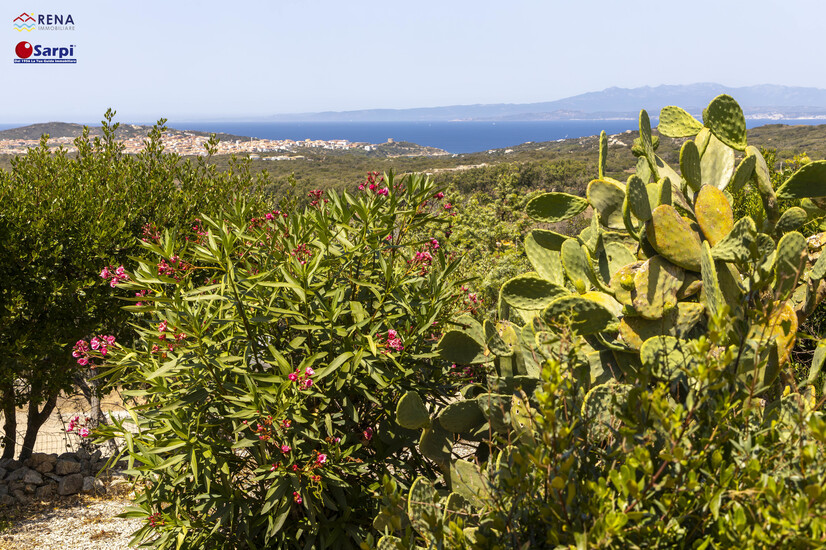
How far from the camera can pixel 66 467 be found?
6629 mm

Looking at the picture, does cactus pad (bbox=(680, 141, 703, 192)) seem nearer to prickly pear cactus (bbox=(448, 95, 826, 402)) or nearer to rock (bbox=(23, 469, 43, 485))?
prickly pear cactus (bbox=(448, 95, 826, 402))

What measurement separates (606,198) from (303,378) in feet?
5.69

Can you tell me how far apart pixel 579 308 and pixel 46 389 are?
18.7ft

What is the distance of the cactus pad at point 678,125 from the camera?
3477mm

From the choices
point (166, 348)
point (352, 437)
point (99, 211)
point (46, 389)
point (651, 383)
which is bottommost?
point (46, 389)

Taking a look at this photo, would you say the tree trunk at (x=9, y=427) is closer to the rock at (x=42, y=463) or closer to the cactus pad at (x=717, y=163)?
the rock at (x=42, y=463)

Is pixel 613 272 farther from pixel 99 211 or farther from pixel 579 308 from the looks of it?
pixel 99 211

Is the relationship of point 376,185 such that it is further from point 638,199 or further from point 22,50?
point 22,50

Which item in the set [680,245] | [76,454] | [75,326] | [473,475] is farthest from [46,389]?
[680,245]

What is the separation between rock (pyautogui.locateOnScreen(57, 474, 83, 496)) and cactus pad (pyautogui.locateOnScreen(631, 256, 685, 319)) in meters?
6.34

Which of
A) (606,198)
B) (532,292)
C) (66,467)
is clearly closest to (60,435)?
(66,467)

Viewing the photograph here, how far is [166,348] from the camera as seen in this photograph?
2711 millimetres

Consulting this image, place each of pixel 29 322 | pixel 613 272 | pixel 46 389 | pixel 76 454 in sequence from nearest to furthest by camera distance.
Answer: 1. pixel 613 272
2. pixel 29 322
3. pixel 46 389
4. pixel 76 454

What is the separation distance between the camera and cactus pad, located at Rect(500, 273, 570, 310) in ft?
9.35
